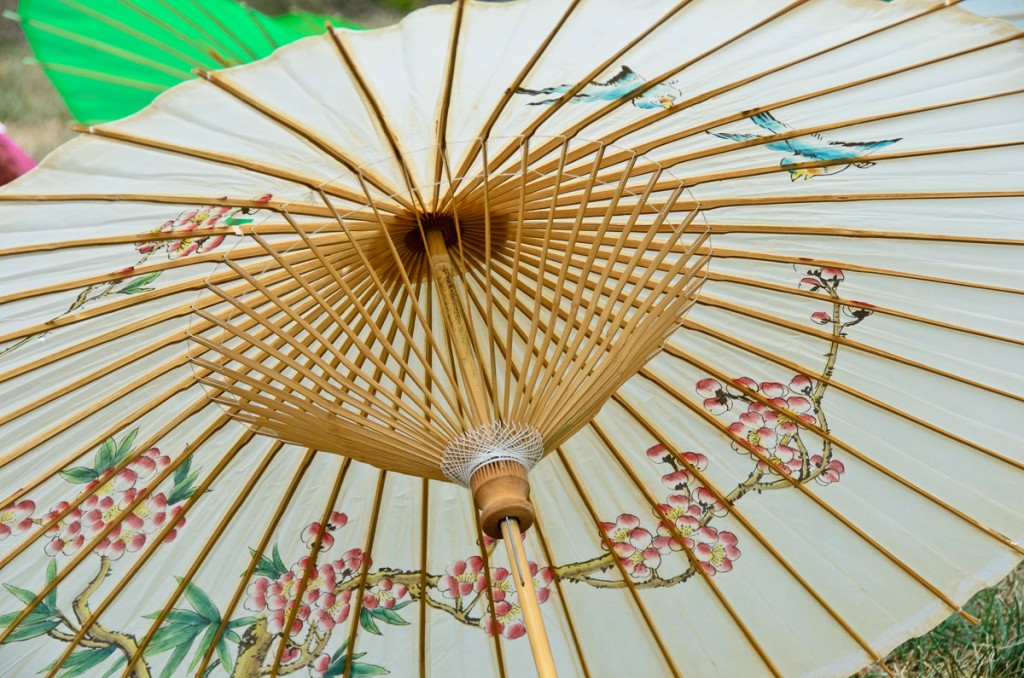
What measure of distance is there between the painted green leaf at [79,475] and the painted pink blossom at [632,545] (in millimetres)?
923

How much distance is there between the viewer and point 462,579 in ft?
6.34

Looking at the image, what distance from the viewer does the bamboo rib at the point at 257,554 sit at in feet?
5.91

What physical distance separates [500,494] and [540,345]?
429mm

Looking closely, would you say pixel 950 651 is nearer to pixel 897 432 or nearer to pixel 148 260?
pixel 897 432

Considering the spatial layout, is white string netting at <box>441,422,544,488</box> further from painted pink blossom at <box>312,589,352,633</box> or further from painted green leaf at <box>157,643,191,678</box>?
painted green leaf at <box>157,643,191,678</box>

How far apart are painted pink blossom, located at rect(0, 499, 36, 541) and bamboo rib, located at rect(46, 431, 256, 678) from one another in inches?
7.2

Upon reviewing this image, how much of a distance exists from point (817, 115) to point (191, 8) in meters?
1.20

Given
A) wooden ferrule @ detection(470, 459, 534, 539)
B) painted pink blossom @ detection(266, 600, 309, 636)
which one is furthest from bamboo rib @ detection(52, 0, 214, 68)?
painted pink blossom @ detection(266, 600, 309, 636)

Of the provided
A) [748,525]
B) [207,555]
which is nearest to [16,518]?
[207,555]

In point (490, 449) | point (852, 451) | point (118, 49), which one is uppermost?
point (118, 49)

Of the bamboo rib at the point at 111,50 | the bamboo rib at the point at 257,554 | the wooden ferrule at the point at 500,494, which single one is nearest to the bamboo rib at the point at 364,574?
the bamboo rib at the point at 257,554

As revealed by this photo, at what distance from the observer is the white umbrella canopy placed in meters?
1.49

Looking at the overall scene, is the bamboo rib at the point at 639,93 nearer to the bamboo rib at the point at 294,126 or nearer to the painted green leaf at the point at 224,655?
the bamboo rib at the point at 294,126

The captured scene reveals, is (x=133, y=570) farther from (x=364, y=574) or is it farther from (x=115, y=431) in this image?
(x=364, y=574)
